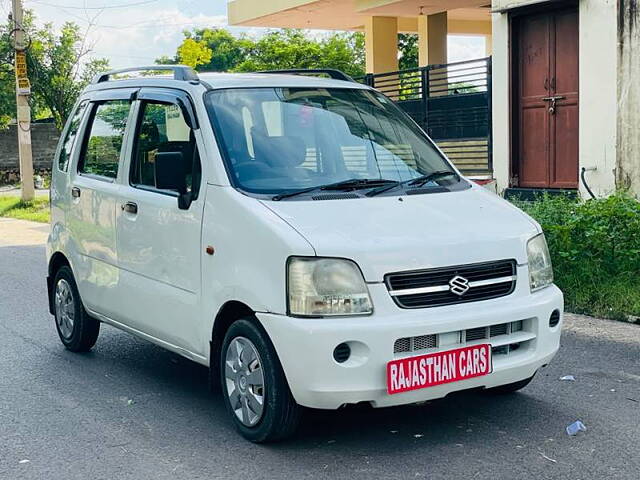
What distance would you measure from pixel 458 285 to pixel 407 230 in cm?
36

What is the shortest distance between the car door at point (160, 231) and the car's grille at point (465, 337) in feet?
4.22

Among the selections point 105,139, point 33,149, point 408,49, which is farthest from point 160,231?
point 408,49

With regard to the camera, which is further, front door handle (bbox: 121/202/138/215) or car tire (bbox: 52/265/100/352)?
car tire (bbox: 52/265/100/352)

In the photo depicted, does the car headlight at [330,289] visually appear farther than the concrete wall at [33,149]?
No

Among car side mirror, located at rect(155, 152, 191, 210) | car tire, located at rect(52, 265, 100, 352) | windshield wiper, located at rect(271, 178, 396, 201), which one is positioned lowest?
car tire, located at rect(52, 265, 100, 352)

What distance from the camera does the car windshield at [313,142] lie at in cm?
532

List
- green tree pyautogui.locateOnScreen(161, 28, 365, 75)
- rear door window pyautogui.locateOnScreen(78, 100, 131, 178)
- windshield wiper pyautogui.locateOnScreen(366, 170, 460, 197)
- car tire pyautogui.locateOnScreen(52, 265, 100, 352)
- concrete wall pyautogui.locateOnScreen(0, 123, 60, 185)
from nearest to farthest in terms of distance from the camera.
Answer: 1. windshield wiper pyautogui.locateOnScreen(366, 170, 460, 197)
2. rear door window pyautogui.locateOnScreen(78, 100, 131, 178)
3. car tire pyautogui.locateOnScreen(52, 265, 100, 352)
4. green tree pyautogui.locateOnScreen(161, 28, 365, 75)
5. concrete wall pyautogui.locateOnScreen(0, 123, 60, 185)

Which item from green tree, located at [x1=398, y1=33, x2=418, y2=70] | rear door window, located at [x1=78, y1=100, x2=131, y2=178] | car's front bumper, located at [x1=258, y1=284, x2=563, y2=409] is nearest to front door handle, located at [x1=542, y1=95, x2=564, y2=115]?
rear door window, located at [x1=78, y1=100, x2=131, y2=178]

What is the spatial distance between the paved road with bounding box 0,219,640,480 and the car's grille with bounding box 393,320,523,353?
21.6 inches

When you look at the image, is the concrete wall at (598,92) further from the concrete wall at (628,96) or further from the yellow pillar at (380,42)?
the yellow pillar at (380,42)

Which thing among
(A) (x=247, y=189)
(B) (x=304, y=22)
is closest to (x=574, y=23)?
(A) (x=247, y=189)

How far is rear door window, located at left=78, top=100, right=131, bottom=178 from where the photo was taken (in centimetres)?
643

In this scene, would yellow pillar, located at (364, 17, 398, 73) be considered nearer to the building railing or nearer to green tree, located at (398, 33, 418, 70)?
the building railing

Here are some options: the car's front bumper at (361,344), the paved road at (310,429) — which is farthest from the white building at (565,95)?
the car's front bumper at (361,344)
